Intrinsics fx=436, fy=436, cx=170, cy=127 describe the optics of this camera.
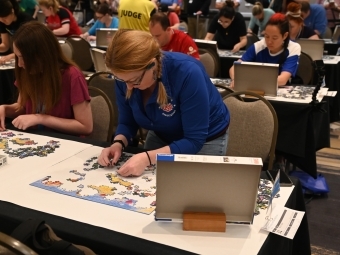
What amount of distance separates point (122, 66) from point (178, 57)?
27 centimetres

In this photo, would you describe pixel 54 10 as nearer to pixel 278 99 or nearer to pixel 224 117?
pixel 278 99

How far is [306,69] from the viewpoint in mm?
3982

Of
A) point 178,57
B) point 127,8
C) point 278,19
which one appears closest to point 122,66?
point 178,57

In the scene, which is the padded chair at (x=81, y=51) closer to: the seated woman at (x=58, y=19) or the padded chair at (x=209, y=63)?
the seated woman at (x=58, y=19)

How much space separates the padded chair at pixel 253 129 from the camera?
217cm

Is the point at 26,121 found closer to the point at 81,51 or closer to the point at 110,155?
the point at 110,155

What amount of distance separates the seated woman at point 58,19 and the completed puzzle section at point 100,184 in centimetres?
414

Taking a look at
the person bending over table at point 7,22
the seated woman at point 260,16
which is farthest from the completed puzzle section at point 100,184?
the seated woman at point 260,16

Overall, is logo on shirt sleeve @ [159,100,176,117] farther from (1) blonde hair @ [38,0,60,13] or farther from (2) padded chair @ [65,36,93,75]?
(1) blonde hair @ [38,0,60,13]

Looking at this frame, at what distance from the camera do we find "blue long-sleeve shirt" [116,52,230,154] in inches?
63.9

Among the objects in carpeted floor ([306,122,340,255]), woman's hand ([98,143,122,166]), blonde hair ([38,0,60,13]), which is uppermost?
blonde hair ([38,0,60,13])

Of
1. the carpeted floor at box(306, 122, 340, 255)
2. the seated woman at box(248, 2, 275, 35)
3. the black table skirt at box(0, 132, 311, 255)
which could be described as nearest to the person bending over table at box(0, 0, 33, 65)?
the carpeted floor at box(306, 122, 340, 255)

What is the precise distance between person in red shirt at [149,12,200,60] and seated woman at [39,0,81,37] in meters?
2.26

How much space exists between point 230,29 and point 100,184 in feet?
13.3
